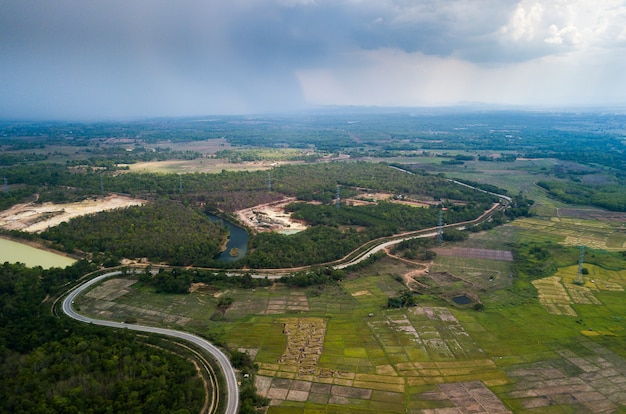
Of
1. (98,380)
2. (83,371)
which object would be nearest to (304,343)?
(98,380)

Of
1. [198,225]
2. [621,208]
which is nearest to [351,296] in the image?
[198,225]

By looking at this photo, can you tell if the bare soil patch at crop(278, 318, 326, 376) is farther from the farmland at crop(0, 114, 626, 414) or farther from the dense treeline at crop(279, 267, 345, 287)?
the dense treeline at crop(279, 267, 345, 287)

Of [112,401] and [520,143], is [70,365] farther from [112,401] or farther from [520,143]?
[520,143]

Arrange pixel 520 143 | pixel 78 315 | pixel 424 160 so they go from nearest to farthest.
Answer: pixel 78 315
pixel 424 160
pixel 520 143

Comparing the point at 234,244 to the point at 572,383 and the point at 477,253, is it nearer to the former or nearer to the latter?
the point at 477,253

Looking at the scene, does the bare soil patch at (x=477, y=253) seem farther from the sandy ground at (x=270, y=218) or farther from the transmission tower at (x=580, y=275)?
the sandy ground at (x=270, y=218)

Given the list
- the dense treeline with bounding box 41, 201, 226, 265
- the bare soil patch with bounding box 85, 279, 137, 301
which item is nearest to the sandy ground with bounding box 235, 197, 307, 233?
the dense treeline with bounding box 41, 201, 226, 265

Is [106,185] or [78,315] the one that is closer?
[78,315]

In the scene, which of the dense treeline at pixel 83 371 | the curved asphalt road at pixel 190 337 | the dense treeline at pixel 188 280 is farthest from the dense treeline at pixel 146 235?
the dense treeline at pixel 83 371
